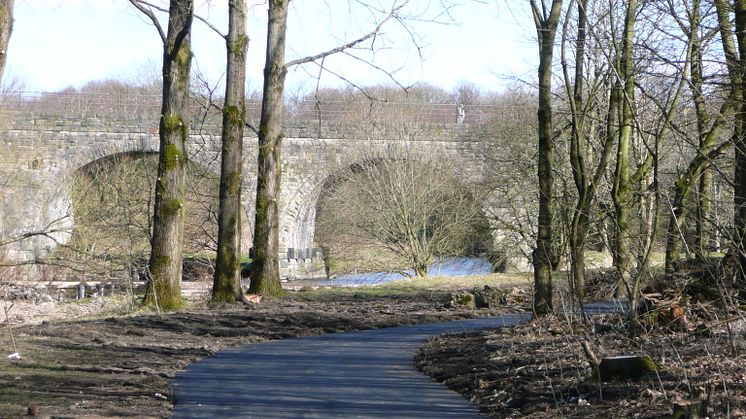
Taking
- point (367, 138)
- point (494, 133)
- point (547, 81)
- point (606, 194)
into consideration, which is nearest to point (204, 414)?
point (547, 81)

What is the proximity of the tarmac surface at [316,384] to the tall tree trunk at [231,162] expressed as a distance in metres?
5.36

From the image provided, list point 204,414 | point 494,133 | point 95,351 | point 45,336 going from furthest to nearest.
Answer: point 494,133 < point 45,336 < point 95,351 < point 204,414

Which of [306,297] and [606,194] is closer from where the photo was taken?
[306,297]

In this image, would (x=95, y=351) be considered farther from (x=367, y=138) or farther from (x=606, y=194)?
(x=367, y=138)

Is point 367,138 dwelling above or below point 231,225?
above

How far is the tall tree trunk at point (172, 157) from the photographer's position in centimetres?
1755

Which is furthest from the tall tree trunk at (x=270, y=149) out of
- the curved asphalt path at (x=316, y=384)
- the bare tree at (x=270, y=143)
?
the curved asphalt path at (x=316, y=384)

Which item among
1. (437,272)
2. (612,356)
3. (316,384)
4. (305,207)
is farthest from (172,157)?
(305,207)

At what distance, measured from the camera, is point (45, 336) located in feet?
43.2

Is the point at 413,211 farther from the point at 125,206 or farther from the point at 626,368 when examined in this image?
the point at 626,368

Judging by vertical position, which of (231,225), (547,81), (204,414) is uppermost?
(547,81)

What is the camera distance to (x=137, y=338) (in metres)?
13.6

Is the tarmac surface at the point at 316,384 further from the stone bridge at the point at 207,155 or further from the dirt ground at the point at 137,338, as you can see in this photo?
the stone bridge at the point at 207,155

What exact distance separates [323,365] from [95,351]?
2.70m
